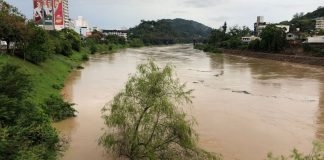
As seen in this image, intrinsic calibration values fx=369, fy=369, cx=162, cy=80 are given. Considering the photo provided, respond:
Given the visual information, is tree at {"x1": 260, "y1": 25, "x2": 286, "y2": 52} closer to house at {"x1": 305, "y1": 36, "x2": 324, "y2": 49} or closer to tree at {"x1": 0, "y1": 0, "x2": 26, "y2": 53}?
house at {"x1": 305, "y1": 36, "x2": 324, "y2": 49}

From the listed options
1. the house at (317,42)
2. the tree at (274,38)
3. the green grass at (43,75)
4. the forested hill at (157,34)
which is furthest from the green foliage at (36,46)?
the forested hill at (157,34)

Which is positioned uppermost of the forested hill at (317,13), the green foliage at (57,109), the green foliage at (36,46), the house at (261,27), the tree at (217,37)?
the forested hill at (317,13)

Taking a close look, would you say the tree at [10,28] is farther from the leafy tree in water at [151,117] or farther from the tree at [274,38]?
the tree at [274,38]

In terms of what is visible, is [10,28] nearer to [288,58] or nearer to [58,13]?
[288,58]

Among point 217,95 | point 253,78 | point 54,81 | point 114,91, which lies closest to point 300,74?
point 253,78

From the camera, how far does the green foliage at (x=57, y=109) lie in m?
18.1

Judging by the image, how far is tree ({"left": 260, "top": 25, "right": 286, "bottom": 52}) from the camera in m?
61.8

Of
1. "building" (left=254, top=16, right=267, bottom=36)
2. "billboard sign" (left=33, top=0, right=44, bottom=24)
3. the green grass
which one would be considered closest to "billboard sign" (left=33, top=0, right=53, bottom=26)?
"billboard sign" (left=33, top=0, right=44, bottom=24)

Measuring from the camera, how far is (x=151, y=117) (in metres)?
11.0

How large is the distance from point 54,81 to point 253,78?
791 inches

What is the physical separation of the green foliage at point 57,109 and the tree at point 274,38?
4964 centimetres

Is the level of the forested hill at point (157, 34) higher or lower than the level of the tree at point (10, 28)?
higher

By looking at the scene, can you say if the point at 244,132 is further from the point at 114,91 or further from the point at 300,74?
the point at 300,74

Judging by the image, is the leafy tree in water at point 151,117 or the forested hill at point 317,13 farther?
the forested hill at point 317,13
